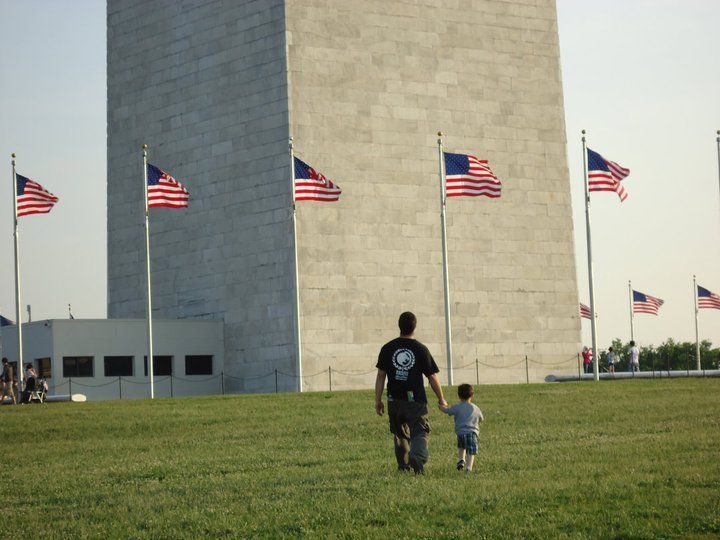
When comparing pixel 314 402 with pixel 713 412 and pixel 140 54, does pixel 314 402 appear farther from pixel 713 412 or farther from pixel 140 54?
pixel 140 54

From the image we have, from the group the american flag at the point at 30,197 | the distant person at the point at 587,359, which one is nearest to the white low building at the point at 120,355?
the american flag at the point at 30,197

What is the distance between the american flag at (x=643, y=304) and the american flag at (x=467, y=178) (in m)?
23.0

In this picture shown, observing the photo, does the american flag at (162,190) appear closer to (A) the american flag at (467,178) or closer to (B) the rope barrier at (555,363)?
(A) the american flag at (467,178)

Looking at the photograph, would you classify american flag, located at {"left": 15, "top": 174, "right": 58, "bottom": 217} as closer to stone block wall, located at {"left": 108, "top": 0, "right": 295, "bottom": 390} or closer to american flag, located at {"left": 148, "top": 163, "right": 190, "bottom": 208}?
american flag, located at {"left": 148, "top": 163, "right": 190, "bottom": 208}

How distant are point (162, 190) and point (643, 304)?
29.3 meters

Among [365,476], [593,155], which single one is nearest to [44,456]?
[365,476]

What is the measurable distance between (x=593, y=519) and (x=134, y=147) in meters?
53.4

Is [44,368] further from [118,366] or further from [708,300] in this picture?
[708,300]

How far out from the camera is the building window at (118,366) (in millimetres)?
57625

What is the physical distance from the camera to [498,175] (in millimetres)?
63594

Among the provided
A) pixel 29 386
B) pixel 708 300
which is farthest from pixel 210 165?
pixel 708 300

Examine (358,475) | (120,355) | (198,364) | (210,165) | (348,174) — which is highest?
(210,165)

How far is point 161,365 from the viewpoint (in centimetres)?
5903

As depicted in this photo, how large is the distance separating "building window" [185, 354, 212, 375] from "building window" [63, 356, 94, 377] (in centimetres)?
449
